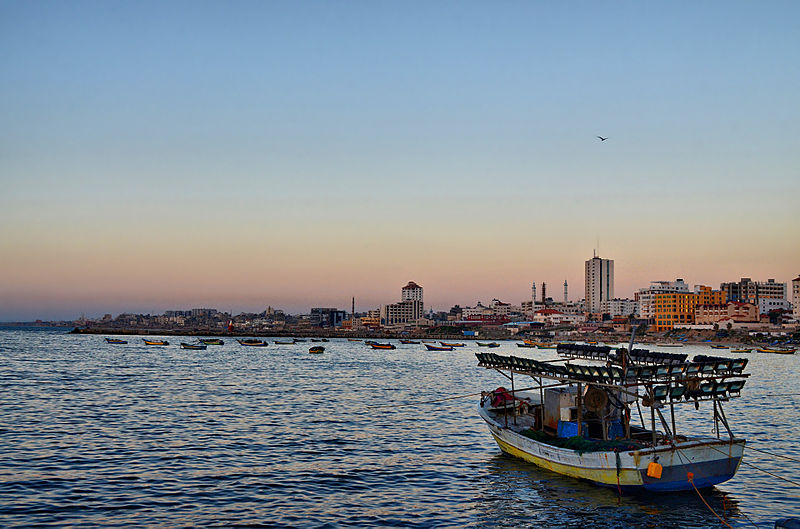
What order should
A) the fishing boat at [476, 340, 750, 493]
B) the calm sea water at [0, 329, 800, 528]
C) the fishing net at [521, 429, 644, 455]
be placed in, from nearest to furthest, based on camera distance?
1. the calm sea water at [0, 329, 800, 528]
2. the fishing boat at [476, 340, 750, 493]
3. the fishing net at [521, 429, 644, 455]

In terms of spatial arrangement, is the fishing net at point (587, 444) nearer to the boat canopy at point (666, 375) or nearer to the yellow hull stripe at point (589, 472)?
the yellow hull stripe at point (589, 472)

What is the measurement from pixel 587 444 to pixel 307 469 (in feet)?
38.2

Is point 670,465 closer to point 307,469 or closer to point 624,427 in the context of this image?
point 624,427

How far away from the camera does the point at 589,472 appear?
23.9 m

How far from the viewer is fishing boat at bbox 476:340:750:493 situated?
887 inches

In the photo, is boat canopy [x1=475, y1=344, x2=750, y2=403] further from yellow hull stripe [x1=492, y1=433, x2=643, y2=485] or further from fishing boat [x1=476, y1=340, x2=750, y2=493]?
yellow hull stripe [x1=492, y1=433, x2=643, y2=485]

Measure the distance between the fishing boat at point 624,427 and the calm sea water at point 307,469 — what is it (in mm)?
791

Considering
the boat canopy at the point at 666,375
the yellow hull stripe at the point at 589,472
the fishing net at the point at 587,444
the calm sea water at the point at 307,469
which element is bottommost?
the calm sea water at the point at 307,469

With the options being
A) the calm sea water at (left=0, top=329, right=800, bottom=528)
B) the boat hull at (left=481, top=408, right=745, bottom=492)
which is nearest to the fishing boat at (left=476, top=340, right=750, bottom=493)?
the boat hull at (left=481, top=408, right=745, bottom=492)

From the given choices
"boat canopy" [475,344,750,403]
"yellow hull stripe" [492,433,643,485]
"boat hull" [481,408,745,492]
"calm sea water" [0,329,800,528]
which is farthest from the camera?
"boat canopy" [475,344,750,403]

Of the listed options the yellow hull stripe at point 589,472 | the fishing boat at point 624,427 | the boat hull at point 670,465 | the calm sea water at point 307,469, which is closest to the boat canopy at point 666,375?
the fishing boat at point 624,427

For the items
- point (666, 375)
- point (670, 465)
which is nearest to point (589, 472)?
point (670, 465)

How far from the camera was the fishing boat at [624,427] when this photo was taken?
2253 cm

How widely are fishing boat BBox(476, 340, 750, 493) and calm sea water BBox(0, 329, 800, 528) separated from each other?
2.59 feet
